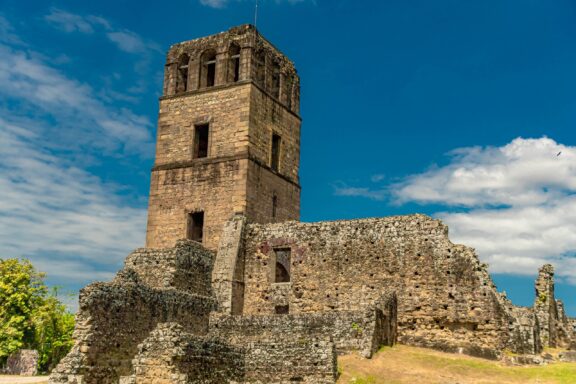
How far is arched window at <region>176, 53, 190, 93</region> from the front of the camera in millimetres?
27656

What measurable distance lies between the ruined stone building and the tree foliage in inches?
371

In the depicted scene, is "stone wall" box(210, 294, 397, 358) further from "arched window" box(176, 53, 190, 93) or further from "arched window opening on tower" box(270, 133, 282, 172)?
"arched window" box(176, 53, 190, 93)

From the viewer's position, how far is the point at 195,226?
83.6 ft

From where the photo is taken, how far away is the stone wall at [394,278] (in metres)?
19.4

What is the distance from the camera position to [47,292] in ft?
106

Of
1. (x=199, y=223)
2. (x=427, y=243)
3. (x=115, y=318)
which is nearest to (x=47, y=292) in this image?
(x=199, y=223)

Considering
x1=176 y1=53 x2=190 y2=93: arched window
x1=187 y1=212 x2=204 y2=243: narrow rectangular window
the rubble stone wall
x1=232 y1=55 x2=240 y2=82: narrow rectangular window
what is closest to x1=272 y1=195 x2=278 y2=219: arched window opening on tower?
x1=187 y1=212 x2=204 y2=243: narrow rectangular window

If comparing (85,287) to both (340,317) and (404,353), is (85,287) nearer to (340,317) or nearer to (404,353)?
(340,317)

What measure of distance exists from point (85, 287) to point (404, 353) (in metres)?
8.63

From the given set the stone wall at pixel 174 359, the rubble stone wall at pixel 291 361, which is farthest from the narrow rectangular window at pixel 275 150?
the stone wall at pixel 174 359

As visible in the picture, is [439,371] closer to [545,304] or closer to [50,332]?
[545,304]

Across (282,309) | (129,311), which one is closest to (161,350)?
(129,311)

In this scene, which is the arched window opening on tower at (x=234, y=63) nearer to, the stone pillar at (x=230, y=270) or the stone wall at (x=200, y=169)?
the stone wall at (x=200, y=169)

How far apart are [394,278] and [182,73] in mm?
12865
